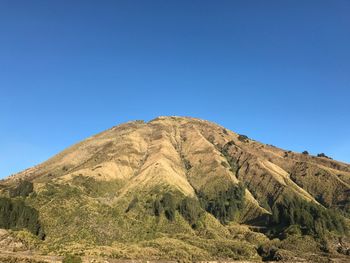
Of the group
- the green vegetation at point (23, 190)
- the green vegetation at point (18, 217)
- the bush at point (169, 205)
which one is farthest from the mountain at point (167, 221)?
the green vegetation at point (23, 190)

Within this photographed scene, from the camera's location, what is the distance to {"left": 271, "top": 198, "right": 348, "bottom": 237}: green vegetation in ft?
506

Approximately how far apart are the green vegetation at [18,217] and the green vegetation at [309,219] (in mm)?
91468

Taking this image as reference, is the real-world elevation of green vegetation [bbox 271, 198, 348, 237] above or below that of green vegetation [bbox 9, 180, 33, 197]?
below

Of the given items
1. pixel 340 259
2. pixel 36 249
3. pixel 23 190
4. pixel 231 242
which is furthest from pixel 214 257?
pixel 23 190

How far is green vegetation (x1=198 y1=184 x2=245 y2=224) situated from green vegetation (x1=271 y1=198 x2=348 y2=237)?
1922cm

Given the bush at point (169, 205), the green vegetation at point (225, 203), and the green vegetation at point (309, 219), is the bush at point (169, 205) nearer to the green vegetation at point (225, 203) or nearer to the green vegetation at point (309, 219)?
the green vegetation at point (225, 203)

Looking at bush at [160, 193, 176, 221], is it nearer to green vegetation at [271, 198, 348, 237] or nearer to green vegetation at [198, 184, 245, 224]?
green vegetation at [198, 184, 245, 224]

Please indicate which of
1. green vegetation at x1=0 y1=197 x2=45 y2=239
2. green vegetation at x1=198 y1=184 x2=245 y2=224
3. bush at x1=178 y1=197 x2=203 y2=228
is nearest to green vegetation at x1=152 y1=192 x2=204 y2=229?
bush at x1=178 y1=197 x2=203 y2=228

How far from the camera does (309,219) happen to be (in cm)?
15862

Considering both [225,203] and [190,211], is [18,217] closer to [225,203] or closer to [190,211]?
[190,211]

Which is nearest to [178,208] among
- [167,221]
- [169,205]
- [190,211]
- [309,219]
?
[169,205]

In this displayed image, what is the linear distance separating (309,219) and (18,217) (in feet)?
361

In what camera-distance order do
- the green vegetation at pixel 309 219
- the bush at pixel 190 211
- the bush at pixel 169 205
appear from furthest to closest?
1. the bush at pixel 190 211
2. the bush at pixel 169 205
3. the green vegetation at pixel 309 219

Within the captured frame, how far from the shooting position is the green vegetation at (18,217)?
13350 cm
